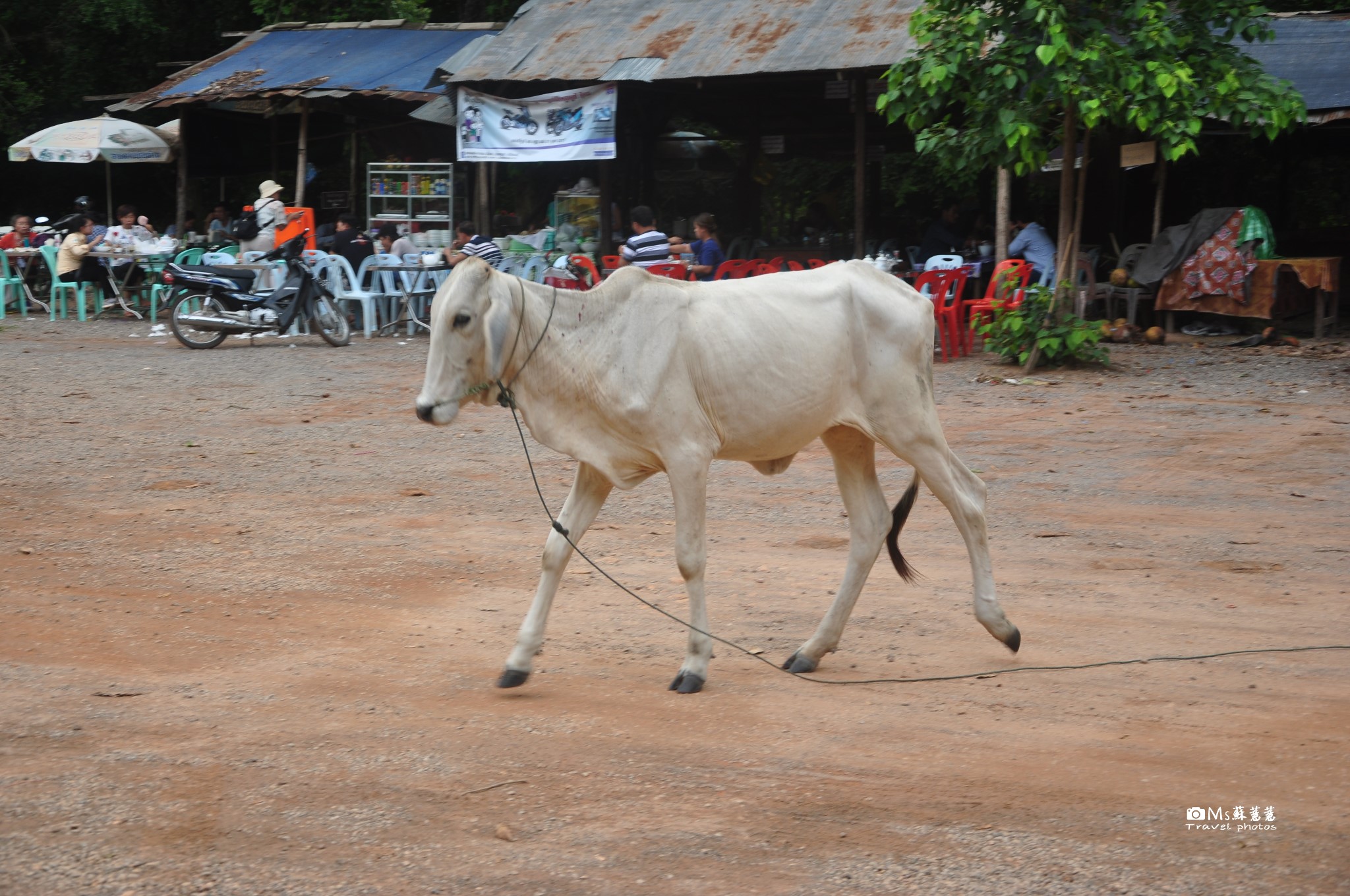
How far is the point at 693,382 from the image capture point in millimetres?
4555

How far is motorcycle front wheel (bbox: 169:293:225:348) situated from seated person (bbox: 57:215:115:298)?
12.7ft

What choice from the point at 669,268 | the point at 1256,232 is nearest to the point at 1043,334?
the point at 1256,232

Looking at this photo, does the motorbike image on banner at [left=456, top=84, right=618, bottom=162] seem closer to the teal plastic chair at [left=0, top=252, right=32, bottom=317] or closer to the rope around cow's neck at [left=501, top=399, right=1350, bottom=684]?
the teal plastic chair at [left=0, top=252, right=32, bottom=317]

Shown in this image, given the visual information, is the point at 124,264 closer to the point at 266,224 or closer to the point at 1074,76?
the point at 266,224

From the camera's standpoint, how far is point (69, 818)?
3527 millimetres

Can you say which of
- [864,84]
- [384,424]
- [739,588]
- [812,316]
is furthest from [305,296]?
[812,316]

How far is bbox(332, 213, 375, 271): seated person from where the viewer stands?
16.2 meters

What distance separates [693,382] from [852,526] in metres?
0.96

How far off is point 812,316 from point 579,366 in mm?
870

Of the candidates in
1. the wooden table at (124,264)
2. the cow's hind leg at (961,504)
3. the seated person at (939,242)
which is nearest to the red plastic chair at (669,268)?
the seated person at (939,242)

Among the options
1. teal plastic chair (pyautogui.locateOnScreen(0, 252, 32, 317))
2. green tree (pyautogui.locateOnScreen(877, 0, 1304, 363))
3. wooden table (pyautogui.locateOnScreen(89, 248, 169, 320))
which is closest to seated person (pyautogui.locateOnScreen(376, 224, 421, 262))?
wooden table (pyautogui.locateOnScreen(89, 248, 169, 320))

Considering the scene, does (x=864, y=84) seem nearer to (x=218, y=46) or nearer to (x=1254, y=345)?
(x=1254, y=345)

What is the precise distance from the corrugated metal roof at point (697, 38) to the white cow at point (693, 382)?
1010 cm

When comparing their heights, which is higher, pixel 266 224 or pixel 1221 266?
pixel 266 224
